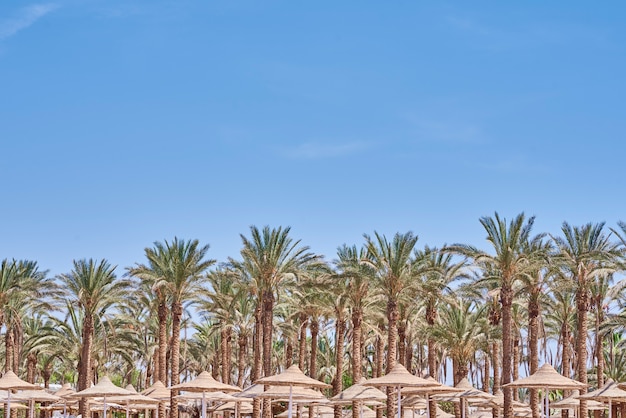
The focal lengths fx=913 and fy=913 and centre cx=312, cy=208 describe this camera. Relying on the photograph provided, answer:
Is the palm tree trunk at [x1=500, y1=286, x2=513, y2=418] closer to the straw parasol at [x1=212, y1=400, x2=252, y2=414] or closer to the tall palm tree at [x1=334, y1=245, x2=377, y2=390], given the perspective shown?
the tall palm tree at [x1=334, y1=245, x2=377, y2=390]

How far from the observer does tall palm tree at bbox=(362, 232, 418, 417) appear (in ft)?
166

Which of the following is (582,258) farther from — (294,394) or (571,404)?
(294,394)

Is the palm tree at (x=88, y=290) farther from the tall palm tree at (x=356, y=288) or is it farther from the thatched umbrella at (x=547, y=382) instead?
the thatched umbrella at (x=547, y=382)

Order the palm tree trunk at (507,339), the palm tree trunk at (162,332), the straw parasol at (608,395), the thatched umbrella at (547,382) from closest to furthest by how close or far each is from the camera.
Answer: the thatched umbrella at (547,382), the straw parasol at (608,395), the palm tree trunk at (507,339), the palm tree trunk at (162,332)

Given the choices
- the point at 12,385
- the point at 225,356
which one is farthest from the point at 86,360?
the point at 225,356

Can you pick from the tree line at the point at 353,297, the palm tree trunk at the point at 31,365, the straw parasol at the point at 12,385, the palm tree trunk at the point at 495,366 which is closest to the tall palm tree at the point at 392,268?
→ the tree line at the point at 353,297

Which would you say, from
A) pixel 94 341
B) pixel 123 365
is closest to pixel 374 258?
pixel 94 341

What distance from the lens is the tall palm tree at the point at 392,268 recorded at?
50656 millimetres

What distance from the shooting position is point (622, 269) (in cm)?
→ 4862

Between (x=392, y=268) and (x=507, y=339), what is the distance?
732 centimetres

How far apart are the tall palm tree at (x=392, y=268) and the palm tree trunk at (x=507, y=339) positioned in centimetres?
537

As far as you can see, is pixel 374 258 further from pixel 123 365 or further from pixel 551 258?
pixel 123 365

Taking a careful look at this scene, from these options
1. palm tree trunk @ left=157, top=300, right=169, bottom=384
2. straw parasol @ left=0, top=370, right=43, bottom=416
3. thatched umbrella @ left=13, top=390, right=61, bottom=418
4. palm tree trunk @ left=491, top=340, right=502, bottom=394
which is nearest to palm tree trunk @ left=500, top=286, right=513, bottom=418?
palm tree trunk @ left=491, top=340, right=502, bottom=394

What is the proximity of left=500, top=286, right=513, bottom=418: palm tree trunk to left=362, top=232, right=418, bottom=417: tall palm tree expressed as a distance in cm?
537
